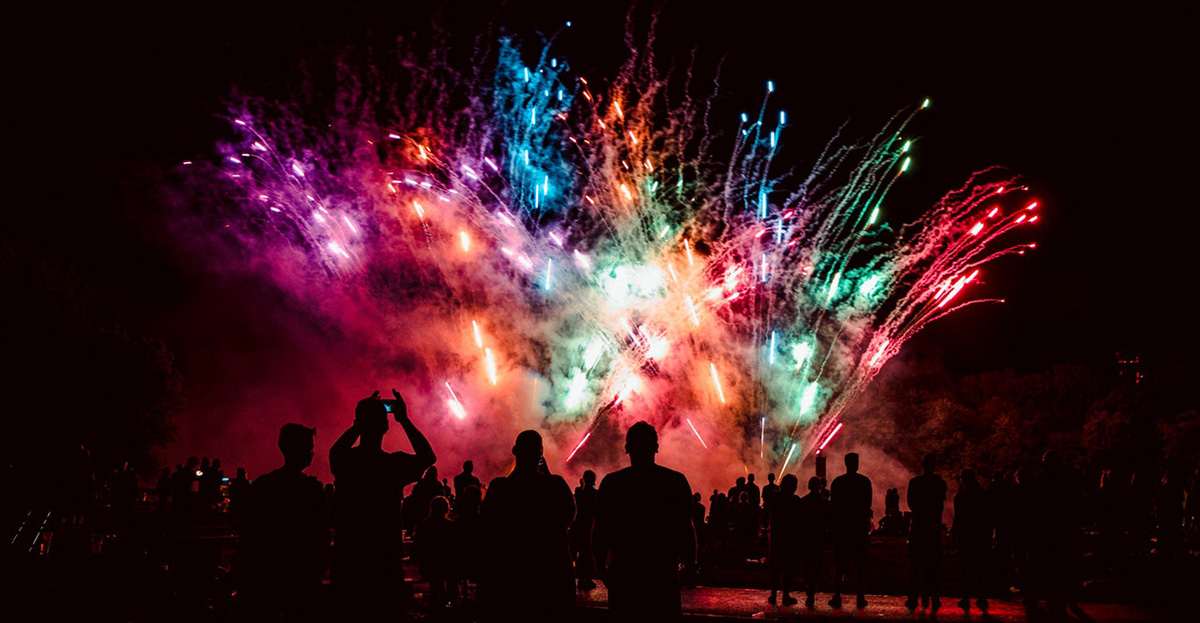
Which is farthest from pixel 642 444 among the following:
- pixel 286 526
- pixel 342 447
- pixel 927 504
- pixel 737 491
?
pixel 737 491

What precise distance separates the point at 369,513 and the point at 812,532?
7259 millimetres

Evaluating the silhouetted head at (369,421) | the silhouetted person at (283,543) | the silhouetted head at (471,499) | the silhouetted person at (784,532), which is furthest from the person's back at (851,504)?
the silhouetted person at (283,543)

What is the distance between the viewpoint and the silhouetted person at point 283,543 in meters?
5.56

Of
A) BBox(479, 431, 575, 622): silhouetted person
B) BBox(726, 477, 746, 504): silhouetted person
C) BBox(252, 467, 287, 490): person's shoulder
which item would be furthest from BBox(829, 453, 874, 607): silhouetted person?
BBox(726, 477, 746, 504): silhouetted person

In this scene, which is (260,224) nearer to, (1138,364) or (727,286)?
(727,286)

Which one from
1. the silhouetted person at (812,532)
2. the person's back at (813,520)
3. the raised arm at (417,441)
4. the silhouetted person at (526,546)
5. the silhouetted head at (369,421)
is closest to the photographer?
the silhouetted person at (526,546)

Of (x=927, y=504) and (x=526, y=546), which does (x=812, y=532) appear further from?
(x=526, y=546)

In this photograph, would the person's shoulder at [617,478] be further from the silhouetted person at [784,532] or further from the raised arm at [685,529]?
the silhouetted person at [784,532]

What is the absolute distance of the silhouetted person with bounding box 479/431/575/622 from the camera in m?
5.44

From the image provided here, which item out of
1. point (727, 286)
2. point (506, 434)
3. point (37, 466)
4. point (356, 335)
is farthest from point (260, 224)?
point (37, 466)

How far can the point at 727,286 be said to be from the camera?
111 feet

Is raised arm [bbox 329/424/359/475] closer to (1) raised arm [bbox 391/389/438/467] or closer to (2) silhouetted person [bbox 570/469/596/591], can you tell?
(1) raised arm [bbox 391/389/438/467]

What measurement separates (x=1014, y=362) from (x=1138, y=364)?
7176 mm

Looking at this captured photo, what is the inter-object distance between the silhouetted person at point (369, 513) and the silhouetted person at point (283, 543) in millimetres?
263
